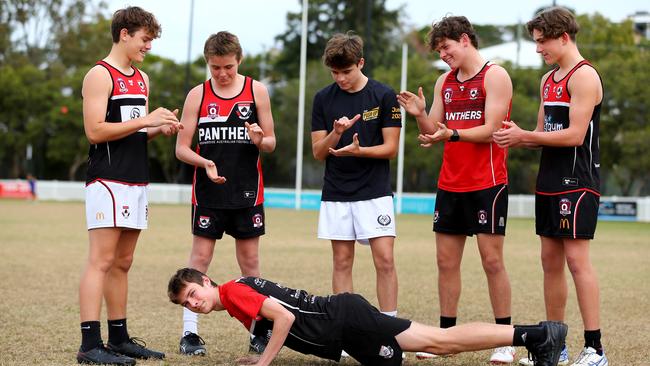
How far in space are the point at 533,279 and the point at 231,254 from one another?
5532mm

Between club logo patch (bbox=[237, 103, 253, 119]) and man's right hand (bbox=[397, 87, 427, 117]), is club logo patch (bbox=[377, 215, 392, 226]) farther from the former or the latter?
club logo patch (bbox=[237, 103, 253, 119])

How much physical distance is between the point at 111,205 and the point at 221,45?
1458 millimetres

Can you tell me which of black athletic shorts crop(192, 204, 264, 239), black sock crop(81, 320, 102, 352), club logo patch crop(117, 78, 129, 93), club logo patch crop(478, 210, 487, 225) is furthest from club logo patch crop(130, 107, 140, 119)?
club logo patch crop(478, 210, 487, 225)

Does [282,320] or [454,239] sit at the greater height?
[454,239]

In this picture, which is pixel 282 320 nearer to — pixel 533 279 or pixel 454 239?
pixel 454 239

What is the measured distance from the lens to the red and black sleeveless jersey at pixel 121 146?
251 inches

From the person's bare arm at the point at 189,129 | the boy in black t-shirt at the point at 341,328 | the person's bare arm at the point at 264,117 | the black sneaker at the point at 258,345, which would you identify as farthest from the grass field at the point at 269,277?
the person's bare arm at the point at 264,117

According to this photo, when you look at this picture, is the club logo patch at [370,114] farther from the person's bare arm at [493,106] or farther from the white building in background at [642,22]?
the white building in background at [642,22]

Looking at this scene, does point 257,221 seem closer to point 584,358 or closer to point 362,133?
point 362,133


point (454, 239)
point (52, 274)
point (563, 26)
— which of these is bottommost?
point (52, 274)

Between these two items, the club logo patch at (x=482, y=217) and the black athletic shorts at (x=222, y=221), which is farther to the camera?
the black athletic shorts at (x=222, y=221)

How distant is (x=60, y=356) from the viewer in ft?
21.2

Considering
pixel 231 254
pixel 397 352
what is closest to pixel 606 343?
pixel 397 352

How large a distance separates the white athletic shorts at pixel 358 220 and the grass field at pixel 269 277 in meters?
0.94
